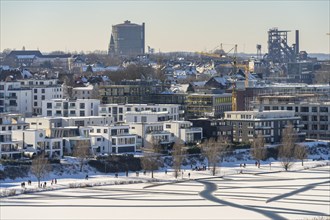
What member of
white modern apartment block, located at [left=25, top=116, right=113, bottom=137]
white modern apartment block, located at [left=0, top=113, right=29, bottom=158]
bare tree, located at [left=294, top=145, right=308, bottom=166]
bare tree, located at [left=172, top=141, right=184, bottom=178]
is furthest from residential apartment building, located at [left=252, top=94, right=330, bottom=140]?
white modern apartment block, located at [left=0, top=113, right=29, bottom=158]

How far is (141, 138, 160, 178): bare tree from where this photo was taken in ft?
123

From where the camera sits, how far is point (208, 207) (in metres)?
29.6

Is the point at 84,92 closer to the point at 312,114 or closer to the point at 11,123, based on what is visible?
the point at 312,114

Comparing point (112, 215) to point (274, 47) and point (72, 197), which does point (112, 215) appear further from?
point (274, 47)

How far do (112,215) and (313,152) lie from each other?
17.8m

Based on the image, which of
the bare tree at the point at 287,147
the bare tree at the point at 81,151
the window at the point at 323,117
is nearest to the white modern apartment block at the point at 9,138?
the bare tree at the point at 81,151

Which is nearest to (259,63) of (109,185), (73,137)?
(73,137)

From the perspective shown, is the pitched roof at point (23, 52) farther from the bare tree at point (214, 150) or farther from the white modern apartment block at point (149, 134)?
the bare tree at point (214, 150)

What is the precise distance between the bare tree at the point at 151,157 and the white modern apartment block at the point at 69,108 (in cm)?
719

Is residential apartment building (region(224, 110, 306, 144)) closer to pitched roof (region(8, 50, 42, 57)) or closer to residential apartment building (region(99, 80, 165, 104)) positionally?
residential apartment building (region(99, 80, 165, 104))

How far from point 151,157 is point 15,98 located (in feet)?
45.5

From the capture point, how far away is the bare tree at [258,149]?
41047mm

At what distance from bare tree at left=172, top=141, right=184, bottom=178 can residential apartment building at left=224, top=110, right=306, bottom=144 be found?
5009 millimetres

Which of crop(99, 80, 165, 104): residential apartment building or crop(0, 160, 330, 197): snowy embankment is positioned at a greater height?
crop(99, 80, 165, 104): residential apartment building
